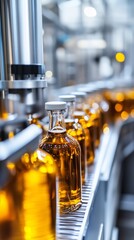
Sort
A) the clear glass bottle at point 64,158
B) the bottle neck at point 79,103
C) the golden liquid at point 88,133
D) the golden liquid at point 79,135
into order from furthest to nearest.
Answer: the bottle neck at point 79,103
the golden liquid at point 88,133
the golden liquid at point 79,135
the clear glass bottle at point 64,158

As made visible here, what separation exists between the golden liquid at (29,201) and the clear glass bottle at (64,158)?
0.08 meters

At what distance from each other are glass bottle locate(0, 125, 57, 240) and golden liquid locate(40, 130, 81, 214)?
0.25ft

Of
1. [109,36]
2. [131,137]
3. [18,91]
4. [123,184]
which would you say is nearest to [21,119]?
[18,91]

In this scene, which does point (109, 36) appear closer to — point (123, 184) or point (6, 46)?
point (123, 184)

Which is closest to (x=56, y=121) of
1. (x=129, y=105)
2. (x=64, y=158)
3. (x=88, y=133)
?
(x=64, y=158)

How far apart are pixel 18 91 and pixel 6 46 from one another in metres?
0.09

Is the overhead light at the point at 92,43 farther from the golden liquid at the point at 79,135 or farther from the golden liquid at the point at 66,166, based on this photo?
the golden liquid at the point at 66,166

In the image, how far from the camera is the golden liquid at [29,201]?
1.22 feet

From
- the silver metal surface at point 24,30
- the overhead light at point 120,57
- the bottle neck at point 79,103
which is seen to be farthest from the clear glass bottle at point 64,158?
the overhead light at point 120,57

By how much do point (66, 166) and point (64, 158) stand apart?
0.02m

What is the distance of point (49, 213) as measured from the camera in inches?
17.0

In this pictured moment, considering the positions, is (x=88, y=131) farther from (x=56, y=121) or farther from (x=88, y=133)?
(x=56, y=121)

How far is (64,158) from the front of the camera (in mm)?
542

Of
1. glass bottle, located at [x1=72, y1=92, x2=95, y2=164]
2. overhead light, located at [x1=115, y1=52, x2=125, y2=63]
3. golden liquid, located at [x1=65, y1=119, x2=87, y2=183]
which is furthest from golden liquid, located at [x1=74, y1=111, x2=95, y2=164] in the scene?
overhead light, located at [x1=115, y1=52, x2=125, y2=63]
